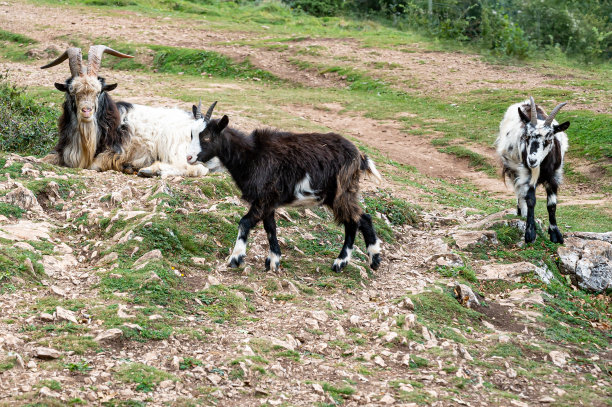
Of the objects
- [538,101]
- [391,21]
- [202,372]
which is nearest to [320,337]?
[202,372]

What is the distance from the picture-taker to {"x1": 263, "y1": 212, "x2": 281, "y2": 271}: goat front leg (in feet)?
23.5

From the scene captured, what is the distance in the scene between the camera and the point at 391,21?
31828 millimetres

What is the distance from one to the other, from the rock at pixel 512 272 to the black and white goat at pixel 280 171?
1.73 metres

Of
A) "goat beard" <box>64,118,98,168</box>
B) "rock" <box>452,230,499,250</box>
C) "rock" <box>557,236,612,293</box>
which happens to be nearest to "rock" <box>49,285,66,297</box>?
"goat beard" <box>64,118,98,168</box>

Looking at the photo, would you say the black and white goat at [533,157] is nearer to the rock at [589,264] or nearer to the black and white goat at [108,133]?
the rock at [589,264]

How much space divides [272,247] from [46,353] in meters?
2.87

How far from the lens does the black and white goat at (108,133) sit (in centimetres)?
984

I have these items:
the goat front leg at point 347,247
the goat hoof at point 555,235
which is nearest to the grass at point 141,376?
the goat front leg at point 347,247

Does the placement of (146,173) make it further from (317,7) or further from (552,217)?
(317,7)

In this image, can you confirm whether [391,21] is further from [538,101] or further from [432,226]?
[432,226]

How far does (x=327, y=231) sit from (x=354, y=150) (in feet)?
4.78

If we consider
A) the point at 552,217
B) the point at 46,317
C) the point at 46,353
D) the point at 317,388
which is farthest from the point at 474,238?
the point at 46,353

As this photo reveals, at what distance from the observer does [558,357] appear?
20.1 feet

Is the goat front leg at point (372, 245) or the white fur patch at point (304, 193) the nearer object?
the white fur patch at point (304, 193)
